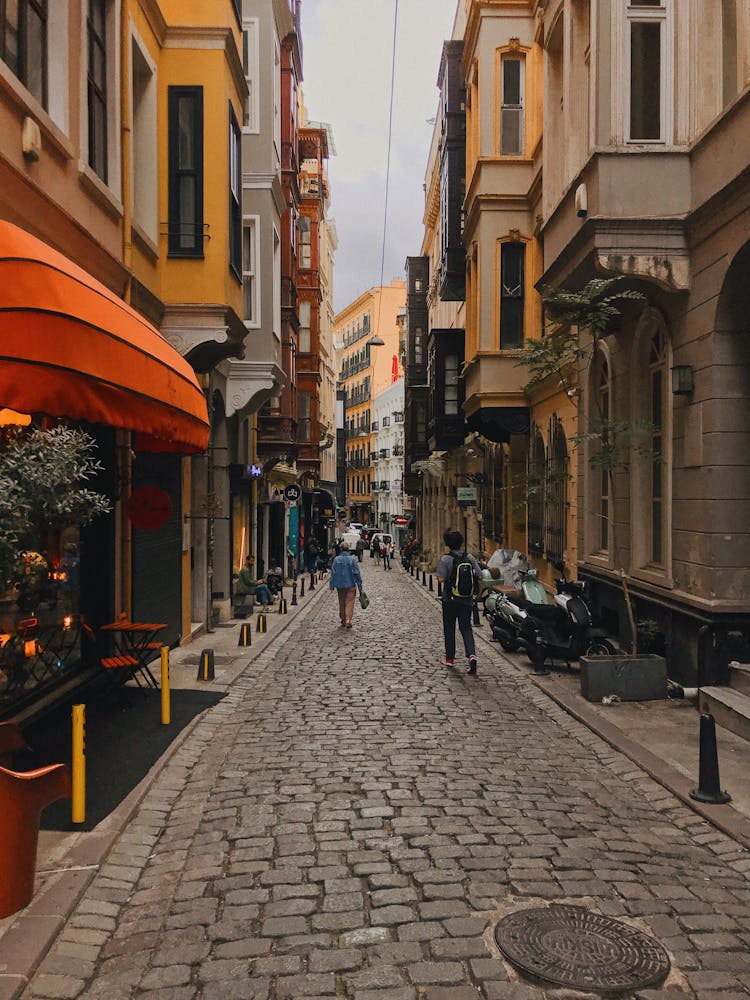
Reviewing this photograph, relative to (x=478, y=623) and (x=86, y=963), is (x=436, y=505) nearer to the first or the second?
(x=478, y=623)

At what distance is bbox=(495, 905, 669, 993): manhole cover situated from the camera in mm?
3963

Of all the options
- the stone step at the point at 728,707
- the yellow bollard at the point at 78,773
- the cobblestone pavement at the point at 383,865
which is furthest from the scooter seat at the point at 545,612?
the yellow bollard at the point at 78,773

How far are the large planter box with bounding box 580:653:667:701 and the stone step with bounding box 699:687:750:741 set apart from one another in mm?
771

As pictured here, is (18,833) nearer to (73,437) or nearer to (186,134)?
(73,437)

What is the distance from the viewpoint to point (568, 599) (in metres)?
12.4

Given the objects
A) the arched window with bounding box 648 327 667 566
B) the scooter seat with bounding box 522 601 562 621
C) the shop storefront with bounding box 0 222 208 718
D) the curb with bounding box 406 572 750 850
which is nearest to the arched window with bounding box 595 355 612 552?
the arched window with bounding box 648 327 667 566

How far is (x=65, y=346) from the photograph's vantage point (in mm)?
5988

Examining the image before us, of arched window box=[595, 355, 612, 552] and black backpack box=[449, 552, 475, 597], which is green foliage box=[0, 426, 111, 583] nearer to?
black backpack box=[449, 552, 475, 597]

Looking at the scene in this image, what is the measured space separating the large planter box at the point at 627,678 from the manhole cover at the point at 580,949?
547 cm

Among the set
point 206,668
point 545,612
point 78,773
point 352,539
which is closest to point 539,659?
point 545,612

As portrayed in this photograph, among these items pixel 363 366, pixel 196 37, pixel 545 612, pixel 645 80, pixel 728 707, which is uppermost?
pixel 363 366

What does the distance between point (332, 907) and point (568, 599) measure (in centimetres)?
827

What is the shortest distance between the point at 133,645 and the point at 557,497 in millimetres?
9609

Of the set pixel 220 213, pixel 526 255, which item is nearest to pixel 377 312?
pixel 526 255
